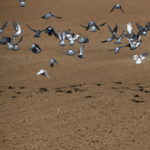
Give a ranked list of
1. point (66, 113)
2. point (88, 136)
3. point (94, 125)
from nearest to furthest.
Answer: point (88, 136) < point (94, 125) < point (66, 113)

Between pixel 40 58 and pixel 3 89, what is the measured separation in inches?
212

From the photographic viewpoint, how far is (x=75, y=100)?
366 inches

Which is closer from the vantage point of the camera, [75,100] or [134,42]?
[75,100]

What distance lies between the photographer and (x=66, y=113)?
8.09m

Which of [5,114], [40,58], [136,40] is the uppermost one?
[136,40]

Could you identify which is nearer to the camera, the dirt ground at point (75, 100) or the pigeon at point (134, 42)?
the dirt ground at point (75, 100)

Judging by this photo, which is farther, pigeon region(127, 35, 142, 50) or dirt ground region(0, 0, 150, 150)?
pigeon region(127, 35, 142, 50)

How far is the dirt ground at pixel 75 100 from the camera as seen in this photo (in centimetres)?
672

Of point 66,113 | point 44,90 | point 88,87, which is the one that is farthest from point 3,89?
point 66,113

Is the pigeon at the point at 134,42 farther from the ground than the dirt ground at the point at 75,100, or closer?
farther from the ground

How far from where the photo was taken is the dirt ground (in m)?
6.72

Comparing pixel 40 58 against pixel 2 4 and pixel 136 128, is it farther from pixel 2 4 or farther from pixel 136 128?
pixel 2 4

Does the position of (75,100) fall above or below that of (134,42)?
below

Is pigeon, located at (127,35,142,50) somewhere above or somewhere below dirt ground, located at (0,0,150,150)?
above
